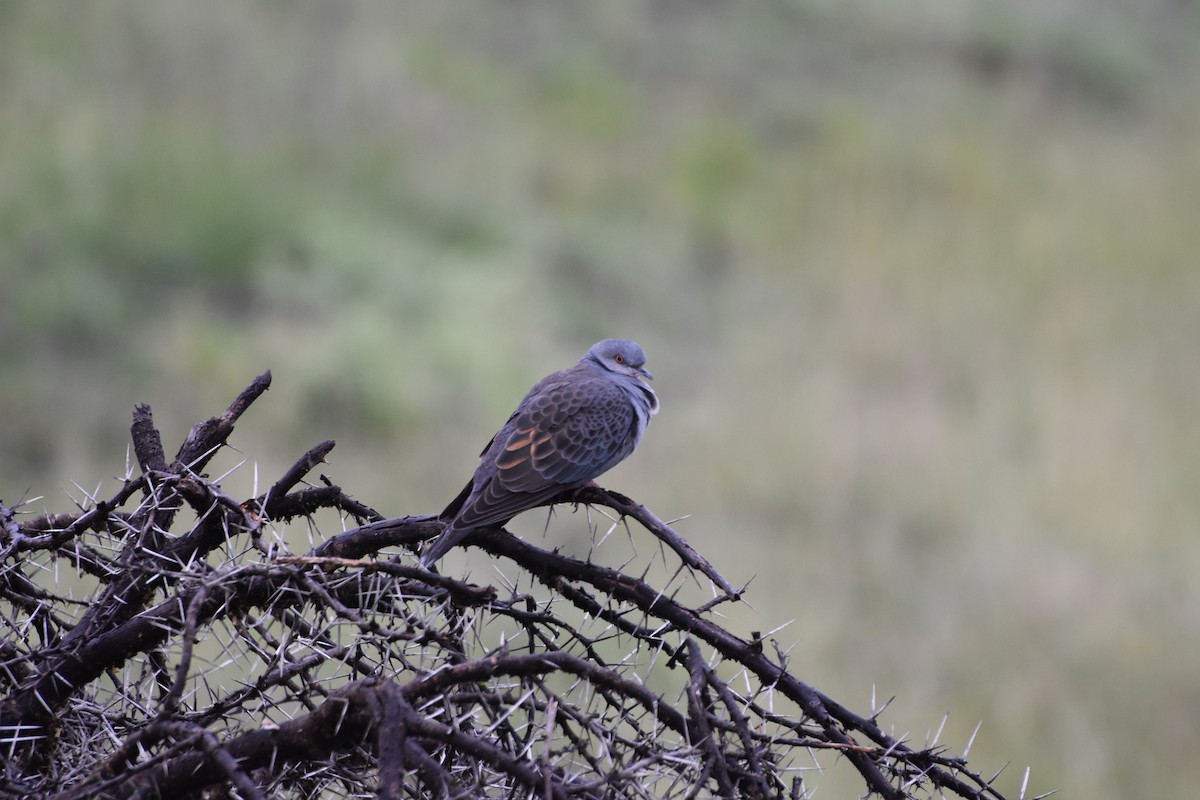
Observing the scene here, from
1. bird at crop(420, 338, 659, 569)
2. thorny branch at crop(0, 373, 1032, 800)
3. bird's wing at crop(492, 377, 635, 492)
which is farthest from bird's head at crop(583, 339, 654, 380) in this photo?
thorny branch at crop(0, 373, 1032, 800)

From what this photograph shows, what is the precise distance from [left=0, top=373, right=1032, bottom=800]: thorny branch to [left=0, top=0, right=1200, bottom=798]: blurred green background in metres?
8.22

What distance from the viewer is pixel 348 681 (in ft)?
8.95

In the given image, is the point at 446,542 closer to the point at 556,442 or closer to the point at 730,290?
the point at 556,442

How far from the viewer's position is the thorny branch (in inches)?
87.8

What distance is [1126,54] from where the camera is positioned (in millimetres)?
25438

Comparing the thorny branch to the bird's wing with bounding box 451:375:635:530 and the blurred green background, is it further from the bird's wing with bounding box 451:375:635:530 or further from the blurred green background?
the blurred green background

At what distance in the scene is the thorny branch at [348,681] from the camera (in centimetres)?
223

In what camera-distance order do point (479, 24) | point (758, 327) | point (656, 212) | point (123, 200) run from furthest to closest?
point (479, 24)
point (656, 212)
point (758, 327)
point (123, 200)

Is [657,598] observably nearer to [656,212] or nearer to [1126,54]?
[656,212]

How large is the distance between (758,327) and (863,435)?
12.0ft

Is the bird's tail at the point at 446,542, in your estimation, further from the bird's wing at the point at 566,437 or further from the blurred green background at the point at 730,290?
the blurred green background at the point at 730,290

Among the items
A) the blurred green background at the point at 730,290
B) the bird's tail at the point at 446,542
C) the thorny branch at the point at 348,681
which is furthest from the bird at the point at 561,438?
the blurred green background at the point at 730,290

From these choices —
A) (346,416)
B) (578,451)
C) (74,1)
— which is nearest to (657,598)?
(578,451)

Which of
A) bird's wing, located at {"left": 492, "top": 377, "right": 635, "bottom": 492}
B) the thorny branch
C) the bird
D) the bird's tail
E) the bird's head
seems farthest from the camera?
the bird's head
